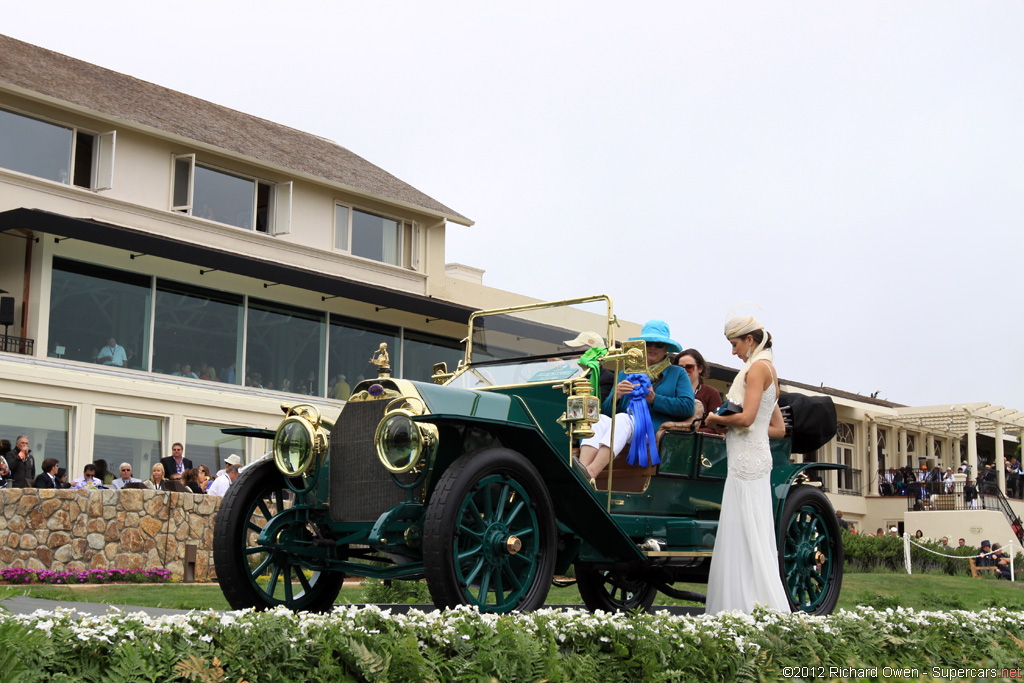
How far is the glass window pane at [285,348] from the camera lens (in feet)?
74.9

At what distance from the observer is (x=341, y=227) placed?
27.5 meters

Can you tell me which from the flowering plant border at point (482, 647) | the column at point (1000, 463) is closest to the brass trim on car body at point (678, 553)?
the flowering plant border at point (482, 647)

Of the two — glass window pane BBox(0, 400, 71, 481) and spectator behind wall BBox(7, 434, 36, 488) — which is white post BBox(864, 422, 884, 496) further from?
spectator behind wall BBox(7, 434, 36, 488)

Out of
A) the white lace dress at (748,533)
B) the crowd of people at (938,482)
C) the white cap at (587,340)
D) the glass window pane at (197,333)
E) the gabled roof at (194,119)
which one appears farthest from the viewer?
the crowd of people at (938,482)

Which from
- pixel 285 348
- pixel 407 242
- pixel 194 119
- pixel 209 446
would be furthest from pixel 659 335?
pixel 407 242

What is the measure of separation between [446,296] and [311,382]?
6.59m

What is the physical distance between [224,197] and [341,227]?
359cm

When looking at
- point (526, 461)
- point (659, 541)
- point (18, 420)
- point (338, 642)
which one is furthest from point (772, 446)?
point (18, 420)

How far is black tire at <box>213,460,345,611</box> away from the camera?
6.70 meters

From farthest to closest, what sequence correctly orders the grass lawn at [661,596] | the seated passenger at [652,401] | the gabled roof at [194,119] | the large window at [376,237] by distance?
the large window at [376,237]
the gabled roof at [194,119]
the grass lawn at [661,596]
the seated passenger at [652,401]

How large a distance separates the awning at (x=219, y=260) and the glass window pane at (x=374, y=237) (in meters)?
3.43

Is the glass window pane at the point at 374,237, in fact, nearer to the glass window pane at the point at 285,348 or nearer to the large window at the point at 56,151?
the glass window pane at the point at 285,348

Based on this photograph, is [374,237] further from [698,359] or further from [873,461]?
[873,461]

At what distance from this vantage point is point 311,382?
23.8 metres
